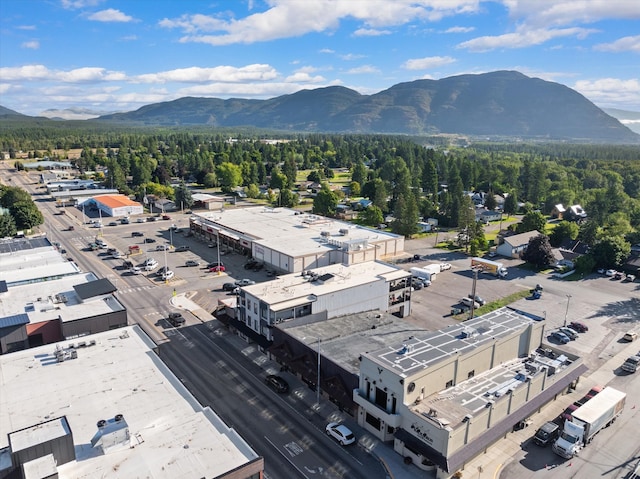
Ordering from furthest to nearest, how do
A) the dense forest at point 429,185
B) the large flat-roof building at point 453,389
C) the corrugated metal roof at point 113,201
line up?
the corrugated metal roof at point 113,201, the dense forest at point 429,185, the large flat-roof building at point 453,389

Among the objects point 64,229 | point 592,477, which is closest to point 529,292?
point 592,477

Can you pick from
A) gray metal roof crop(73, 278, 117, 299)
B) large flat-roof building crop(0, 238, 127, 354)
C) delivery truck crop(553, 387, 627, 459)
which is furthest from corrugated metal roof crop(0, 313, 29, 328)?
delivery truck crop(553, 387, 627, 459)

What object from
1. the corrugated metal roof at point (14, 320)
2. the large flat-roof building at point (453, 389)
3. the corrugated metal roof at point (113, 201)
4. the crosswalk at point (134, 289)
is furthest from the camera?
the corrugated metal roof at point (113, 201)

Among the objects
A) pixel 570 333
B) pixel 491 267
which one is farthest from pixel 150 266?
pixel 570 333

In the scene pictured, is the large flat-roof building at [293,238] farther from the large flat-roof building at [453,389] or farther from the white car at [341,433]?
the white car at [341,433]

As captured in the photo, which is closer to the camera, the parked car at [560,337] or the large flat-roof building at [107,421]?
the large flat-roof building at [107,421]

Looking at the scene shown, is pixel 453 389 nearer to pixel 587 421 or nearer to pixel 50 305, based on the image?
pixel 587 421

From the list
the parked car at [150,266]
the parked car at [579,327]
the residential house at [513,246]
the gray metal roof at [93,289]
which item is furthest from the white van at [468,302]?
the parked car at [150,266]

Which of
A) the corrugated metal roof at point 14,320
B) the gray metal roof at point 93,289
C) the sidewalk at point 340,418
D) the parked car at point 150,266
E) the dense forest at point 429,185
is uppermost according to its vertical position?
the dense forest at point 429,185
